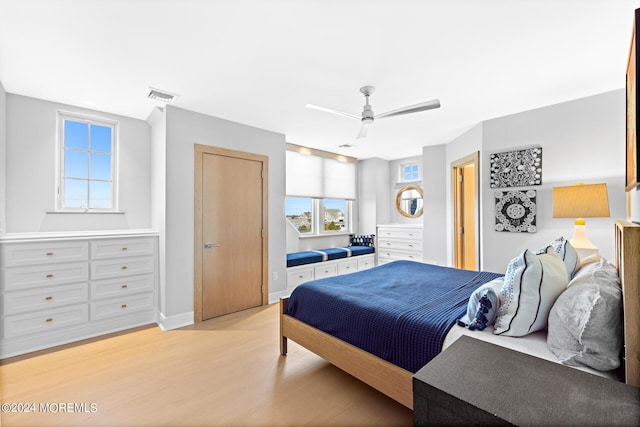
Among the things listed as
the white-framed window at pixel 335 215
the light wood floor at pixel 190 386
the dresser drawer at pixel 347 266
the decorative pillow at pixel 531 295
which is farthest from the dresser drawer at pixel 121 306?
the decorative pillow at pixel 531 295

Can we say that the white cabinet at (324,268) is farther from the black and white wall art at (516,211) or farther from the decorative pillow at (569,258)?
the decorative pillow at (569,258)

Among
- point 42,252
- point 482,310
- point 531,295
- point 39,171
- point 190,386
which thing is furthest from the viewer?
point 39,171

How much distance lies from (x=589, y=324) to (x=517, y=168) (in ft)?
8.94

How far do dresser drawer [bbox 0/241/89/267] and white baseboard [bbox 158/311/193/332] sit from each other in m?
1.00

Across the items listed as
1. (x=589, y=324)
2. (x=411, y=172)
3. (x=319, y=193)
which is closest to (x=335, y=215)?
(x=319, y=193)

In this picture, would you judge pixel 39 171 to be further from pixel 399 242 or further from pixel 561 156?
pixel 561 156

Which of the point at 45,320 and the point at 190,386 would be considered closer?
the point at 190,386

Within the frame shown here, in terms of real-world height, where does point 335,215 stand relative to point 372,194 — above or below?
below

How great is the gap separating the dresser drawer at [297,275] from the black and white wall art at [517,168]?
2905mm

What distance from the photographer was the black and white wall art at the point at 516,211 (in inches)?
129

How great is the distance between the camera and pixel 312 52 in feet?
7.02

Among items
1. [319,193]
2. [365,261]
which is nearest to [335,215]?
[319,193]

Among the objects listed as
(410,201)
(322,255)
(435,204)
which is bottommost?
(322,255)

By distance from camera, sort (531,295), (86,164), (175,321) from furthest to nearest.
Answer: (86,164), (175,321), (531,295)
